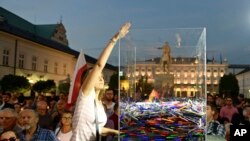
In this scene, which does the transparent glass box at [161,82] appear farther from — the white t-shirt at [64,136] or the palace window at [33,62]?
the palace window at [33,62]

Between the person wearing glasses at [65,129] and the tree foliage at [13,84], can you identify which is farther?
Result: the tree foliage at [13,84]

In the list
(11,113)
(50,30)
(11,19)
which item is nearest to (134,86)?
(11,113)

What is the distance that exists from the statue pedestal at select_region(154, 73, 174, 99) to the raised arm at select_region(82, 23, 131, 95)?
75cm

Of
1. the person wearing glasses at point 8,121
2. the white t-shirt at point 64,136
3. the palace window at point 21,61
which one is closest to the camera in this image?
the white t-shirt at point 64,136

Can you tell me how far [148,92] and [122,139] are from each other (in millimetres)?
607

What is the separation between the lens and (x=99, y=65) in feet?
11.9

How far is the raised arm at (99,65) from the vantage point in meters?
3.62

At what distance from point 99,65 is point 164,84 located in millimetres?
866

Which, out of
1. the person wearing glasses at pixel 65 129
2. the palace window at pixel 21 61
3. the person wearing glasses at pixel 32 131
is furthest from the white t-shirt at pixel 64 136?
the palace window at pixel 21 61

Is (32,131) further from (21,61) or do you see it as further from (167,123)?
(21,61)

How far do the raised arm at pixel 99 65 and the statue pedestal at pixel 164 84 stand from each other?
75cm

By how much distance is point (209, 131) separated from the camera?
5.13 meters

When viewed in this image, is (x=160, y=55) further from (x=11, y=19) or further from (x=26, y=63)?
(x=11, y=19)

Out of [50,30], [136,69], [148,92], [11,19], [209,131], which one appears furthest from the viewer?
[50,30]
